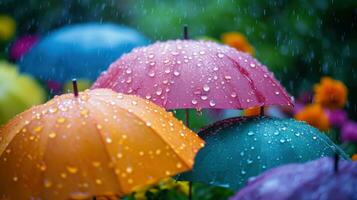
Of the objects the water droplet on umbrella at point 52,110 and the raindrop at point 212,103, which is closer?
the water droplet on umbrella at point 52,110

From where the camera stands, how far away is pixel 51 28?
28.9ft

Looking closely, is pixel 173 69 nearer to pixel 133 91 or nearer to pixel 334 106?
pixel 133 91

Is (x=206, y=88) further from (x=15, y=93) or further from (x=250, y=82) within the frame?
(x=15, y=93)

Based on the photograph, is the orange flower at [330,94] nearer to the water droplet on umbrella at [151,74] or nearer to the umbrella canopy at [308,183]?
the water droplet on umbrella at [151,74]

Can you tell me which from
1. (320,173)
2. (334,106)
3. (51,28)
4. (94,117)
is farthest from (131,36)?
(320,173)

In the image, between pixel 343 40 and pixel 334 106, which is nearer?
pixel 334 106

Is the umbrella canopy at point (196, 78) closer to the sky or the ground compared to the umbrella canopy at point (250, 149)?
closer to the sky

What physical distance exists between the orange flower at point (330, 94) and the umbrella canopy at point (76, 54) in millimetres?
1546

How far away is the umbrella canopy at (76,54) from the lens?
5574 millimetres

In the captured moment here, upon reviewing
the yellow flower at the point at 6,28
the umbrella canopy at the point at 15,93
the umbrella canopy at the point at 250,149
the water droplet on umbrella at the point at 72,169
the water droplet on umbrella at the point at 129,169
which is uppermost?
the water droplet on umbrella at the point at 72,169

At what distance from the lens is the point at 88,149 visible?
7.07 feet

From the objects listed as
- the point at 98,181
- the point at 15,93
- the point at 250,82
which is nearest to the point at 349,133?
the point at 250,82

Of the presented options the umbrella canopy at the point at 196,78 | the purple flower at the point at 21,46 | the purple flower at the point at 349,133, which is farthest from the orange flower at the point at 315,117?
the purple flower at the point at 21,46

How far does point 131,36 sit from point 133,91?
10.5 ft
